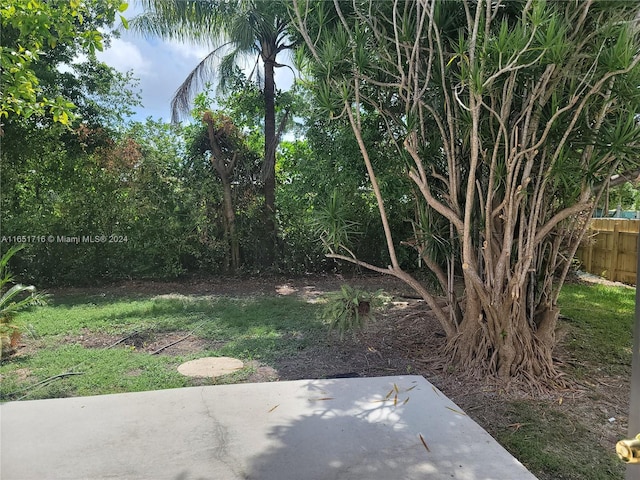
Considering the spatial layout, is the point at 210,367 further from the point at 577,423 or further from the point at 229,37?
the point at 229,37

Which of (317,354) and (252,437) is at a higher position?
(252,437)

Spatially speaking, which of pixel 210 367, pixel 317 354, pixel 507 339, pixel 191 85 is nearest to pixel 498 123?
pixel 507 339

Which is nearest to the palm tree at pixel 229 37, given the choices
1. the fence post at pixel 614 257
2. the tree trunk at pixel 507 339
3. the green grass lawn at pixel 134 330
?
the green grass lawn at pixel 134 330

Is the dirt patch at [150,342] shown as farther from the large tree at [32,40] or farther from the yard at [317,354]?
the large tree at [32,40]

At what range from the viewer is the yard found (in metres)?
3.20

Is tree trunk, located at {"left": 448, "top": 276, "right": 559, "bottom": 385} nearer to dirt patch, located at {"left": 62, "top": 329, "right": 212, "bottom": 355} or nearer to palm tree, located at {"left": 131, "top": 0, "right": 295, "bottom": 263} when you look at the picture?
dirt patch, located at {"left": 62, "top": 329, "right": 212, "bottom": 355}

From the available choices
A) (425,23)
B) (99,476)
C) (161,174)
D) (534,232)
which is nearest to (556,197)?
(534,232)

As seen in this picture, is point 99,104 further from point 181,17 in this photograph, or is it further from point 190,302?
point 190,302

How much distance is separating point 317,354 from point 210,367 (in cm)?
112

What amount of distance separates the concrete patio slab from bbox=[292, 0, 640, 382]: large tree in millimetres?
1277

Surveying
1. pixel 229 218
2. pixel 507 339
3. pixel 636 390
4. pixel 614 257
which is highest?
pixel 229 218

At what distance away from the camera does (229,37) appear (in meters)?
9.14

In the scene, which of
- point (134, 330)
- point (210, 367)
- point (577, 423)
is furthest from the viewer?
point (134, 330)

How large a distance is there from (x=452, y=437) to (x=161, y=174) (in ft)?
26.3
